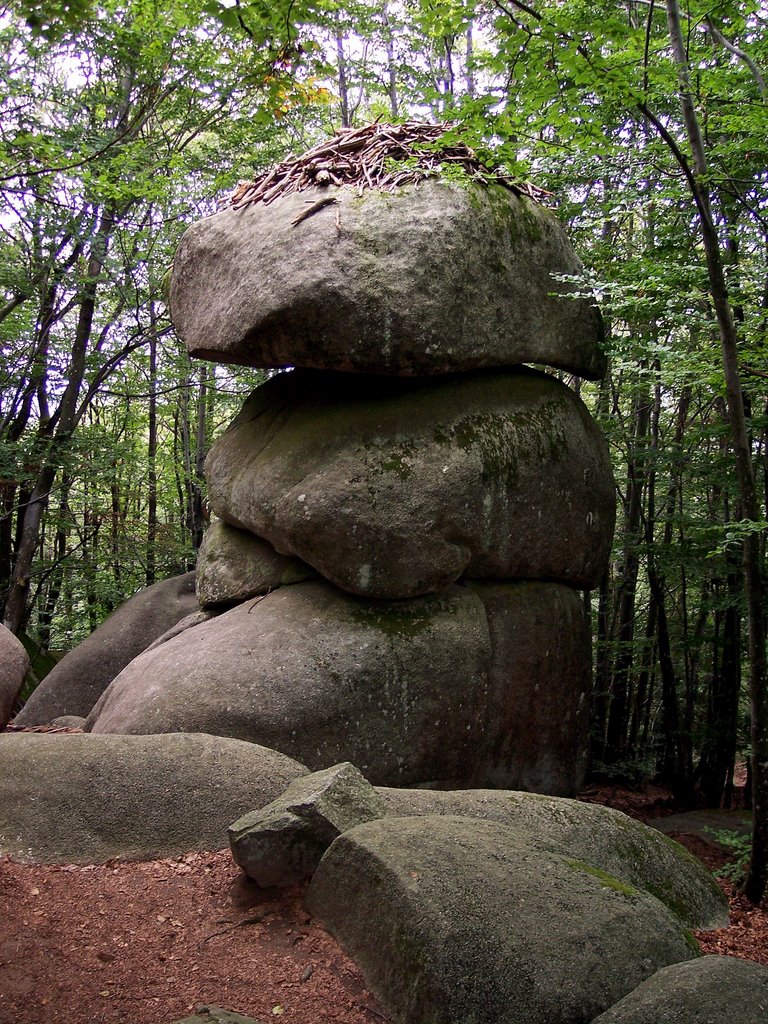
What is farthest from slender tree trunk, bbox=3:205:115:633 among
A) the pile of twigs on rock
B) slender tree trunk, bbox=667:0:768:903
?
slender tree trunk, bbox=667:0:768:903

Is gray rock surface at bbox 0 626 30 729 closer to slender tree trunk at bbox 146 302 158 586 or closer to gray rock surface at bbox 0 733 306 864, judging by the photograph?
gray rock surface at bbox 0 733 306 864

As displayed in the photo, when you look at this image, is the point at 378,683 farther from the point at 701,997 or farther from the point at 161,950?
the point at 701,997

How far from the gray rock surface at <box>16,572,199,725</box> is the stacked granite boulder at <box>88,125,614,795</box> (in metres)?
1.75

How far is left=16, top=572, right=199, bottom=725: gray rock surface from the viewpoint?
888 centimetres

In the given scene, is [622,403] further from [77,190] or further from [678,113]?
[77,190]

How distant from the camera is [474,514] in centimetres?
689

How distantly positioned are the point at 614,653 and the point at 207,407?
8.44 m

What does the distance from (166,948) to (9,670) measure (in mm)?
4516

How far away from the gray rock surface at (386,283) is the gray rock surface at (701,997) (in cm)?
476

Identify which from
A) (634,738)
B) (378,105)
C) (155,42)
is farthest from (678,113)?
(378,105)

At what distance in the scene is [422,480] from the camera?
6.68 m

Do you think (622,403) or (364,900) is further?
(622,403)

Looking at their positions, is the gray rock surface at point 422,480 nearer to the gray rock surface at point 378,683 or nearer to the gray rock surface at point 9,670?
the gray rock surface at point 378,683

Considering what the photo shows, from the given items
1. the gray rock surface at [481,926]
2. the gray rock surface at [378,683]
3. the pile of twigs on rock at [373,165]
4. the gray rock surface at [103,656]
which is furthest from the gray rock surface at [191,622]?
the gray rock surface at [481,926]
